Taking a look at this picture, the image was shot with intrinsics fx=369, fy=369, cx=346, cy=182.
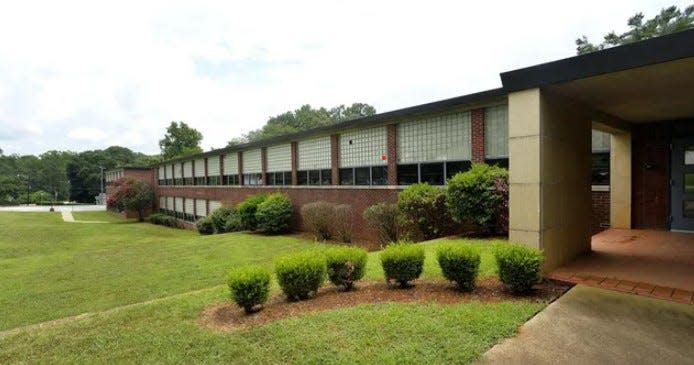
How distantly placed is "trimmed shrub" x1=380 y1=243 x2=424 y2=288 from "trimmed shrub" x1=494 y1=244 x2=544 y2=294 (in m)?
1.09

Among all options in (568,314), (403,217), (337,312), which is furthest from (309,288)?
(403,217)

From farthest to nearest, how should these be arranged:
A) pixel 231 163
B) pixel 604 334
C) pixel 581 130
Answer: pixel 231 163 → pixel 581 130 → pixel 604 334

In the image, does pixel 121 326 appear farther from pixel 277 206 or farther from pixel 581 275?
pixel 277 206

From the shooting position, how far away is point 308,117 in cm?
7906

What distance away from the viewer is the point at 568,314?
4.05 metres

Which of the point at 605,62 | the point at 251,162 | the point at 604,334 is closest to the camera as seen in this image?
the point at 604,334

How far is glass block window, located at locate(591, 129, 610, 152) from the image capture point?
973cm

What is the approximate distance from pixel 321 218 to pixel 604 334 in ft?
39.8

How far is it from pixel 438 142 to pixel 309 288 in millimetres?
8285

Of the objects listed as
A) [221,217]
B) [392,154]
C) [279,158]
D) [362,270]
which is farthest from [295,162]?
[362,270]

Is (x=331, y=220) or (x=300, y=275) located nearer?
(x=300, y=275)

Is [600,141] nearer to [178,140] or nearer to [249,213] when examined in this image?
[249,213]

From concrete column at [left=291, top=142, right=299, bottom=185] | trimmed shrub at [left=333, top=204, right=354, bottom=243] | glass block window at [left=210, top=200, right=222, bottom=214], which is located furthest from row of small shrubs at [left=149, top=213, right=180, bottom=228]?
trimmed shrub at [left=333, top=204, right=354, bottom=243]

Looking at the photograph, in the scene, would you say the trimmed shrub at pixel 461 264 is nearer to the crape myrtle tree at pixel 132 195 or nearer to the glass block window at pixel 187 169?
the glass block window at pixel 187 169
